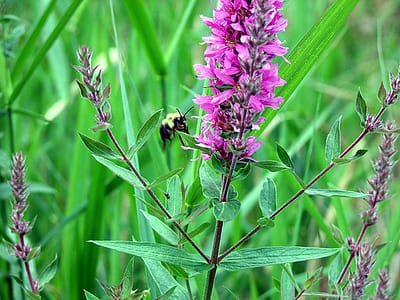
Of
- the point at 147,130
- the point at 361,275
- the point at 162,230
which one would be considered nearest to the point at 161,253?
the point at 162,230

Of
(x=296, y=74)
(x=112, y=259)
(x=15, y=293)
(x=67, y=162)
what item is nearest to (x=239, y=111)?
(x=296, y=74)

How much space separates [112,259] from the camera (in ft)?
5.14

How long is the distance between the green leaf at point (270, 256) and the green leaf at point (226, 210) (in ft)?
0.32

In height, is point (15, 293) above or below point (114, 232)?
below

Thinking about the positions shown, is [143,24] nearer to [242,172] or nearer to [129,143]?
[129,143]

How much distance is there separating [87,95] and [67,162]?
139cm

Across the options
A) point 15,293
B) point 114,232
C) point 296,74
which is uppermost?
point 296,74

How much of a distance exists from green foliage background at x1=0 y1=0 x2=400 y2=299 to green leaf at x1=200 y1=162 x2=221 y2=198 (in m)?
0.06

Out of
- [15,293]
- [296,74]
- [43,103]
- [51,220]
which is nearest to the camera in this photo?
[296,74]

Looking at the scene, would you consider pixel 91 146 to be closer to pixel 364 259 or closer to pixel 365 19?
pixel 364 259

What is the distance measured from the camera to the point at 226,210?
2.99 feet

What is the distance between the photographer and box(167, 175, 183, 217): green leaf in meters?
1.05

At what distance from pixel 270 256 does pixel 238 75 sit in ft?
0.88

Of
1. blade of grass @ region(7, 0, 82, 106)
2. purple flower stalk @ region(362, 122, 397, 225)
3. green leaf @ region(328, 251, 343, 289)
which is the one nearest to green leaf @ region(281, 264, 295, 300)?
green leaf @ region(328, 251, 343, 289)
